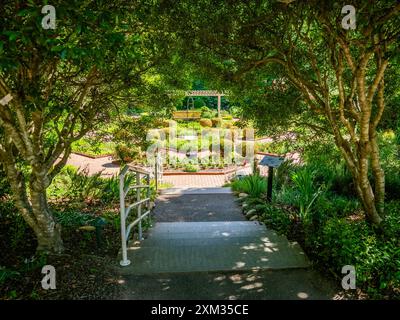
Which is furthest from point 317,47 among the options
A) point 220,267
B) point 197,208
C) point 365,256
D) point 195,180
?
point 195,180

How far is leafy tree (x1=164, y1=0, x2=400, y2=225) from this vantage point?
11.5 feet

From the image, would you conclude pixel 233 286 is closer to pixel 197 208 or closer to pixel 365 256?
pixel 365 256

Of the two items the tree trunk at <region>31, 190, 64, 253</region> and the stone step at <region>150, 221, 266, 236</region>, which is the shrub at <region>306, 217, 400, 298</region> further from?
the tree trunk at <region>31, 190, 64, 253</region>

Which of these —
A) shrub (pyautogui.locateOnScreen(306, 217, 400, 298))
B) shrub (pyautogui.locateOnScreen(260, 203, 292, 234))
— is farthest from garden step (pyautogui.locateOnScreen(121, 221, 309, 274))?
shrub (pyautogui.locateOnScreen(306, 217, 400, 298))

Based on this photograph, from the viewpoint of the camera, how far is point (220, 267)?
371 cm

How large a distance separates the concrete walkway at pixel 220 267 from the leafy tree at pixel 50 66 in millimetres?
1303

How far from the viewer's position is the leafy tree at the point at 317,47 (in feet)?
11.5

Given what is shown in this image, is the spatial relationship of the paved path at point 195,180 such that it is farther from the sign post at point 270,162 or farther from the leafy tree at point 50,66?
the leafy tree at point 50,66

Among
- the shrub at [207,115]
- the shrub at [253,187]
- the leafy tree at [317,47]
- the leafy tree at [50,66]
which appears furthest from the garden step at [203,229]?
the shrub at [207,115]

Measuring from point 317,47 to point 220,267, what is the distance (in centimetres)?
390

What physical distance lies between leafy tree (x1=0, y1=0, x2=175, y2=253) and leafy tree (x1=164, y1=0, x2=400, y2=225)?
65cm
